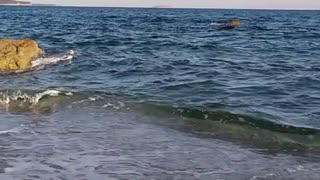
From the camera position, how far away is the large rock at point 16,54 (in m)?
→ 17.6

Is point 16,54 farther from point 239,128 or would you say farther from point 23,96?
point 239,128

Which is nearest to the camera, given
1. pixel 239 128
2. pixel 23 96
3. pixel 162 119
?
pixel 239 128

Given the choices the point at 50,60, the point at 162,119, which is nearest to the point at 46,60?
the point at 50,60

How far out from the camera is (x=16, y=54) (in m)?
17.9

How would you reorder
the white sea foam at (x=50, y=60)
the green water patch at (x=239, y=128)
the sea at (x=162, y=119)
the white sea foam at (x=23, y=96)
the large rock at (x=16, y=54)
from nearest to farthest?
the sea at (x=162, y=119) < the green water patch at (x=239, y=128) < the white sea foam at (x=23, y=96) < the large rock at (x=16, y=54) < the white sea foam at (x=50, y=60)

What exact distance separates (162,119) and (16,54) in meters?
8.47

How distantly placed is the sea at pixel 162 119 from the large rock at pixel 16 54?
424mm

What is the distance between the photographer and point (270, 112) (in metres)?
11.6

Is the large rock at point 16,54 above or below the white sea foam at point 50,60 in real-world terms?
above

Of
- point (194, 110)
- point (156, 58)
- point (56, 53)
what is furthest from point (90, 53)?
point (194, 110)

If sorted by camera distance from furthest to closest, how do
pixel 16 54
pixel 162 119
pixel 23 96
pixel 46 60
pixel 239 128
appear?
1. pixel 46 60
2. pixel 16 54
3. pixel 23 96
4. pixel 162 119
5. pixel 239 128

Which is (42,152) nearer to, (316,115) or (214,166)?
(214,166)

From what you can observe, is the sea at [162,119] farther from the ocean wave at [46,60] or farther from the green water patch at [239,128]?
the ocean wave at [46,60]

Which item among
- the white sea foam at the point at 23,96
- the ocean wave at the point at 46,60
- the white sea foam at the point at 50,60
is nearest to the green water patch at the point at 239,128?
the white sea foam at the point at 23,96
